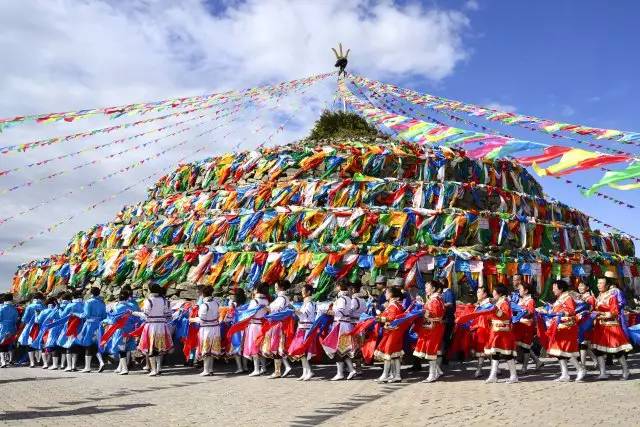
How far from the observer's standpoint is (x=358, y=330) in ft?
36.9

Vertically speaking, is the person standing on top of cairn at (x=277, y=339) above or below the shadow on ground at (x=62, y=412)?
above

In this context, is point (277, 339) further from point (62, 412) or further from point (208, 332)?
point (62, 412)

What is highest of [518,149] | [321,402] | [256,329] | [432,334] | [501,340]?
[518,149]

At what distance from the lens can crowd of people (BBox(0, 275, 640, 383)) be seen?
10297 mm

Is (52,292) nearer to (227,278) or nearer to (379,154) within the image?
(227,278)

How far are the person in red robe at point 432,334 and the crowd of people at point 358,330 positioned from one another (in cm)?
2

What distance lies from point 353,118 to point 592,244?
12602 millimetres

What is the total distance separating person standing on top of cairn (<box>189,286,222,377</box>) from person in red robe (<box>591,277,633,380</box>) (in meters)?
8.13

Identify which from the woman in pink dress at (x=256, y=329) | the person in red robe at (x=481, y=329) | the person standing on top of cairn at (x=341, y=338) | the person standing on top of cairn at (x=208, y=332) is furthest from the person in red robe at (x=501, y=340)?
the person standing on top of cairn at (x=208, y=332)

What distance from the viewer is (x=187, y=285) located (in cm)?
1722

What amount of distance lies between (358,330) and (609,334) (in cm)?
479

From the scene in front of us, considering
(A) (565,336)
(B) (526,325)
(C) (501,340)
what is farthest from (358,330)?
(A) (565,336)

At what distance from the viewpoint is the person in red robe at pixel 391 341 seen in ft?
35.2

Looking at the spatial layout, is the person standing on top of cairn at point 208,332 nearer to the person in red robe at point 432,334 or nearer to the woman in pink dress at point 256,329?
the woman in pink dress at point 256,329
